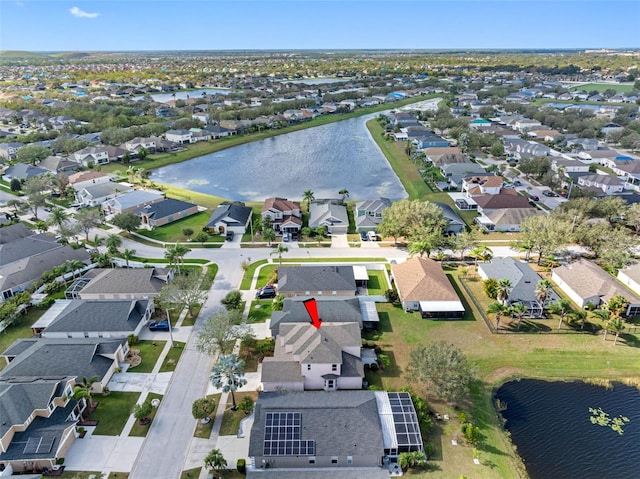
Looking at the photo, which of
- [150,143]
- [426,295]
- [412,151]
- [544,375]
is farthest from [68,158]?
[544,375]

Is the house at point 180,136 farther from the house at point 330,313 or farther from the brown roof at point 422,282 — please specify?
the house at point 330,313

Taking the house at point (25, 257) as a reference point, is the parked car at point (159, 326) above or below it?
below

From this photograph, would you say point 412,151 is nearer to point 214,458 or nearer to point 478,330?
point 478,330

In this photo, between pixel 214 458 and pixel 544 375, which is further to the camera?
pixel 544 375

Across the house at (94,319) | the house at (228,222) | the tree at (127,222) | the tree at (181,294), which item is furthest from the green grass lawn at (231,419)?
the tree at (127,222)

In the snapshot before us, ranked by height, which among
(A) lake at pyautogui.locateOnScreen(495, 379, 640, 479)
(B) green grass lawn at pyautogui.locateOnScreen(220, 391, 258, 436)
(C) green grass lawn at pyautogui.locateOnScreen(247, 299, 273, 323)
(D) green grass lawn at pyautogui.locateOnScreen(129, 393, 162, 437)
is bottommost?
(A) lake at pyautogui.locateOnScreen(495, 379, 640, 479)

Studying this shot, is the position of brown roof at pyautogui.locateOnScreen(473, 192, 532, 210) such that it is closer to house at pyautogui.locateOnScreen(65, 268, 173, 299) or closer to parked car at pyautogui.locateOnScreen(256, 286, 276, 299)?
parked car at pyautogui.locateOnScreen(256, 286, 276, 299)

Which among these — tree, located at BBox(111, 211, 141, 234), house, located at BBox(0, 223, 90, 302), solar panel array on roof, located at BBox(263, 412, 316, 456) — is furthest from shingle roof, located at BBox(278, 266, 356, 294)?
house, located at BBox(0, 223, 90, 302)
